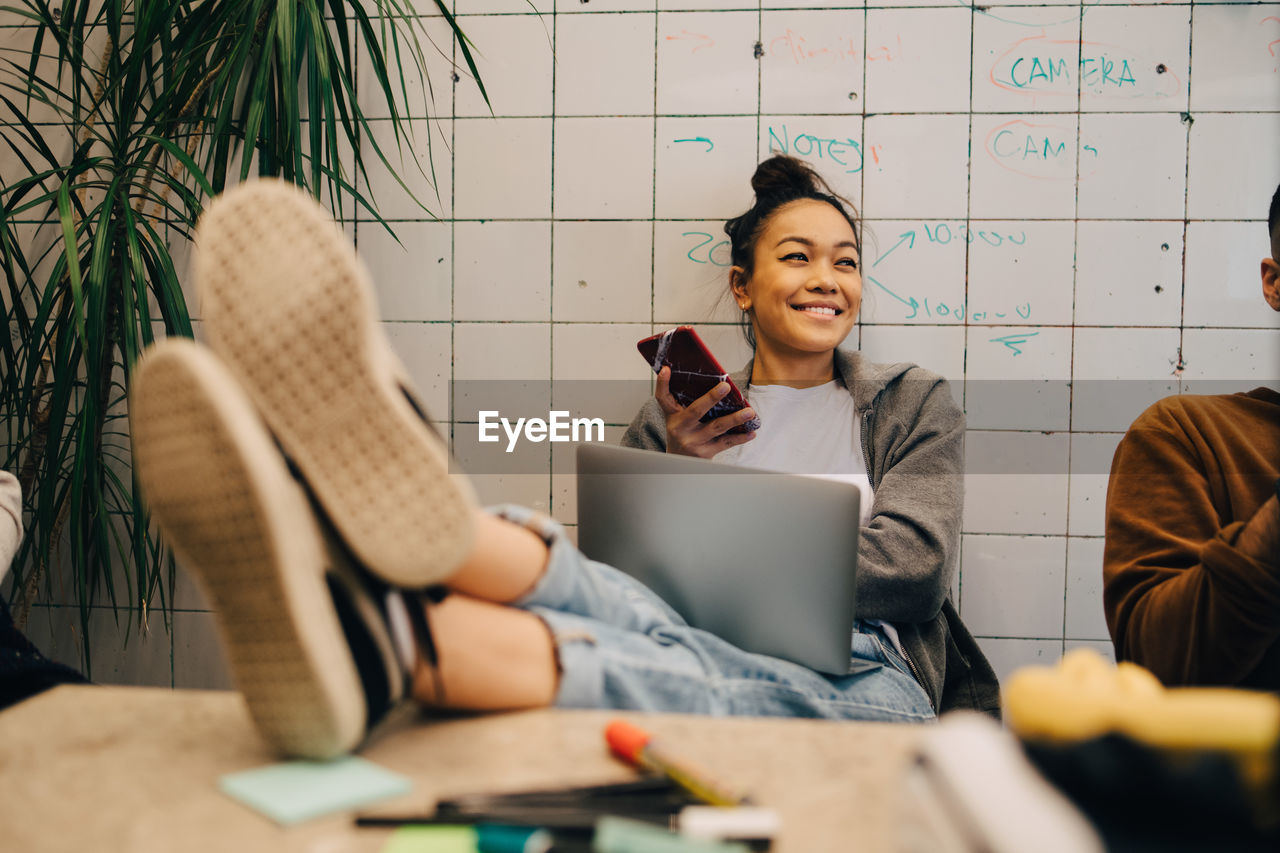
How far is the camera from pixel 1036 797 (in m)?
0.33

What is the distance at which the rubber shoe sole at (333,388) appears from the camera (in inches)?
21.6

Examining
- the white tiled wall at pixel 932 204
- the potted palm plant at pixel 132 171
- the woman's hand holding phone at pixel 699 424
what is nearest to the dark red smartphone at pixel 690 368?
the woman's hand holding phone at pixel 699 424

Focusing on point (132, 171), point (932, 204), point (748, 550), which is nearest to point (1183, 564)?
point (748, 550)

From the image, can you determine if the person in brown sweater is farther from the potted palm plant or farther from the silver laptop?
the potted palm plant

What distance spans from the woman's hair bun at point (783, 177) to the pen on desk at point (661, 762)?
1181 mm

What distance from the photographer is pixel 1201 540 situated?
37.3 inches

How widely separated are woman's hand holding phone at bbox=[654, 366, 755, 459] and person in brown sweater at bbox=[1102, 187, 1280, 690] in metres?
0.55

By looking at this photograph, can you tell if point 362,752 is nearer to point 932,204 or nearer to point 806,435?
point 806,435

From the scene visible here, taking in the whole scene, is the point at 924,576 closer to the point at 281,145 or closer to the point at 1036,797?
the point at 1036,797

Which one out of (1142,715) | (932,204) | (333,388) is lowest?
(1142,715)

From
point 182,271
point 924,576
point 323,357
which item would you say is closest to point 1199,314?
point 924,576

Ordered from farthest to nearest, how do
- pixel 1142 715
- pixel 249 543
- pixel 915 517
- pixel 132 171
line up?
pixel 132 171
pixel 915 517
pixel 249 543
pixel 1142 715

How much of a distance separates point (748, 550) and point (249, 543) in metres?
0.52

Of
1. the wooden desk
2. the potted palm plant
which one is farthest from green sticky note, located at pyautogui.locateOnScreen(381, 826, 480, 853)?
the potted palm plant
